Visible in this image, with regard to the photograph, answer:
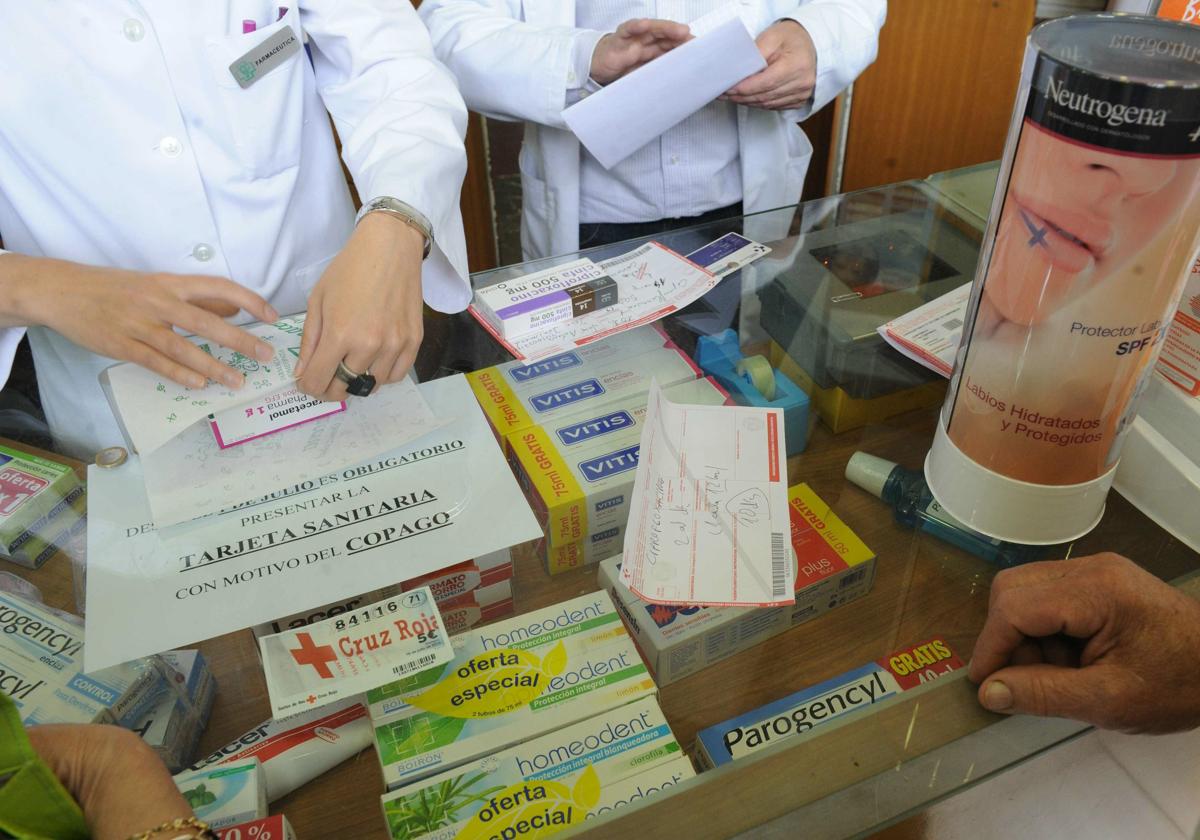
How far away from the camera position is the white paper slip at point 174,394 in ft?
2.84

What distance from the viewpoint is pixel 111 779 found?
21.7 inches

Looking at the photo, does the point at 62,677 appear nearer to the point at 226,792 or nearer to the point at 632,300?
the point at 226,792

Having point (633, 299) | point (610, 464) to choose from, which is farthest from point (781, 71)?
point (610, 464)

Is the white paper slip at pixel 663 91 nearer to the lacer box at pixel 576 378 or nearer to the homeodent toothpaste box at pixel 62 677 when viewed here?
the lacer box at pixel 576 378

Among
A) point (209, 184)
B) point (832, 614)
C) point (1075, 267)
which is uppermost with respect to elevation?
point (1075, 267)

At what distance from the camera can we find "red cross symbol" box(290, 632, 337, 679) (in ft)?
2.30

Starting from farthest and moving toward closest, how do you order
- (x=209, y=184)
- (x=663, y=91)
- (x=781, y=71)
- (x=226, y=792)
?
1. (x=781, y=71)
2. (x=663, y=91)
3. (x=209, y=184)
4. (x=226, y=792)

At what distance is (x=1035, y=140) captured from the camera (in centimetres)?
61

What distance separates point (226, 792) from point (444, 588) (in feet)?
0.77

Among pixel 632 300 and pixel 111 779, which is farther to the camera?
pixel 632 300

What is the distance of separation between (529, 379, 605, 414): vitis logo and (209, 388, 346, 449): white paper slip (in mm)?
231

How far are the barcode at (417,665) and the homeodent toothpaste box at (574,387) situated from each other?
0.28 m

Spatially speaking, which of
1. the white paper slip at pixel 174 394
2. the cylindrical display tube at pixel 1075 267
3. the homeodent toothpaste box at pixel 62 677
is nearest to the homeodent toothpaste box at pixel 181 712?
the homeodent toothpaste box at pixel 62 677

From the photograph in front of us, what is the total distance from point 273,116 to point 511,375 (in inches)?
19.3
